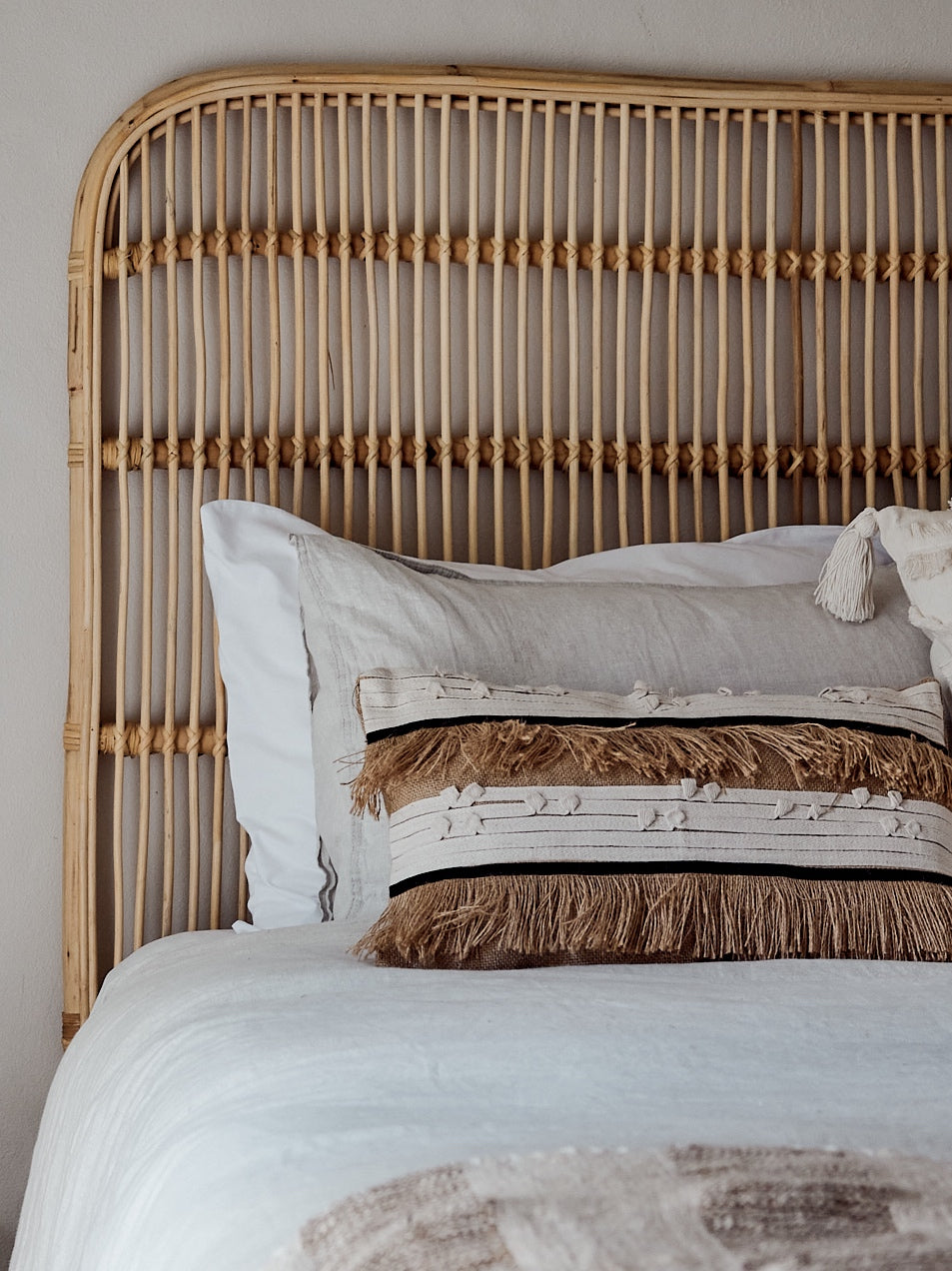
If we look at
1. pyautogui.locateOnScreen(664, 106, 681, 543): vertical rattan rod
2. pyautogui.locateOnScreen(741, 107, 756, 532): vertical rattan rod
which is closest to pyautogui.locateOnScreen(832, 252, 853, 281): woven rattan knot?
pyautogui.locateOnScreen(741, 107, 756, 532): vertical rattan rod

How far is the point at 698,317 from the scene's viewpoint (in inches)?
64.6

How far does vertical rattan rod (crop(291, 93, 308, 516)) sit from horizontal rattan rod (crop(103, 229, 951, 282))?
1 cm

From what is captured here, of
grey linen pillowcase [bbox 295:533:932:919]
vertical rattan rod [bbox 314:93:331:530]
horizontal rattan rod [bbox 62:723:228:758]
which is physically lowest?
horizontal rattan rod [bbox 62:723:228:758]

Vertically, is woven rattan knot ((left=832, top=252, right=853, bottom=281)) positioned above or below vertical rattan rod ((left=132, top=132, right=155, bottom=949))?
above

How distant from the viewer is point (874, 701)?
1145 millimetres

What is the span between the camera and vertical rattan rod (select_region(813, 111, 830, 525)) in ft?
5.46

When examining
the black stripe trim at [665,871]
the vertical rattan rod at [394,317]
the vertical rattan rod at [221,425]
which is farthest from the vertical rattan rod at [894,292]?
the vertical rattan rod at [221,425]

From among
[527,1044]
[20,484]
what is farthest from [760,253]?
[527,1044]

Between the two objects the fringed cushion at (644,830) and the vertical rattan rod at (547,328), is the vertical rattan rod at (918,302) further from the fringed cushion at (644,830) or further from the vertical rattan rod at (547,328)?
the fringed cushion at (644,830)

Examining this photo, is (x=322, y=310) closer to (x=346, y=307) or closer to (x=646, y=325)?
(x=346, y=307)

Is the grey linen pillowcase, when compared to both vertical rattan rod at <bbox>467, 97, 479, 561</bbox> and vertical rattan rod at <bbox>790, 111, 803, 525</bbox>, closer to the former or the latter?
vertical rattan rod at <bbox>467, 97, 479, 561</bbox>

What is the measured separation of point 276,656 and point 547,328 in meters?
0.59

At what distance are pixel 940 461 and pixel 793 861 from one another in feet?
2.92

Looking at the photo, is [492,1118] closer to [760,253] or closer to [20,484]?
[20,484]
